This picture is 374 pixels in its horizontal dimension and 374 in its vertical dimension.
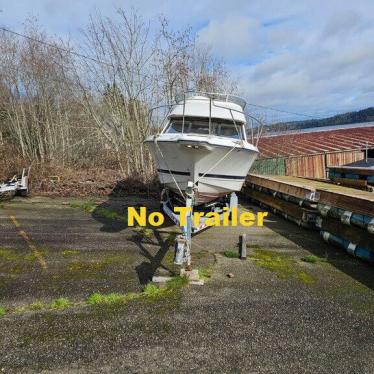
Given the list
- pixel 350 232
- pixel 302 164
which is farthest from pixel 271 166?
pixel 350 232

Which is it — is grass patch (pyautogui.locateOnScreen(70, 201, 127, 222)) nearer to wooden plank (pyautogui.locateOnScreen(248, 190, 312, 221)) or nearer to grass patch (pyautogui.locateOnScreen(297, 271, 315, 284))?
wooden plank (pyautogui.locateOnScreen(248, 190, 312, 221))

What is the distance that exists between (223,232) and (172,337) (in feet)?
15.3

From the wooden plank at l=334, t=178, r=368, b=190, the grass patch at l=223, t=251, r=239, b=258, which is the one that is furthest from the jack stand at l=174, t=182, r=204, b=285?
the wooden plank at l=334, t=178, r=368, b=190

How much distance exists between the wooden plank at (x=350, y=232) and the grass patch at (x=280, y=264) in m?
1.13

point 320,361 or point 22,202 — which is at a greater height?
point 22,202

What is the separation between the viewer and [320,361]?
3.22 metres

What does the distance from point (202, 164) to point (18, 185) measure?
27.4 ft

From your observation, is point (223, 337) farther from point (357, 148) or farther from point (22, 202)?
point (357, 148)

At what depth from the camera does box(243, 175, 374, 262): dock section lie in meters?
5.72

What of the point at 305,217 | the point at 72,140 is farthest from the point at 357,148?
the point at 72,140

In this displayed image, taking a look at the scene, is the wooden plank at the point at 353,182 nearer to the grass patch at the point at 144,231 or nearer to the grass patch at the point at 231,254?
the grass patch at the point at 231,254

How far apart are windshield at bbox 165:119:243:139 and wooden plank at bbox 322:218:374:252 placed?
2.84 metres

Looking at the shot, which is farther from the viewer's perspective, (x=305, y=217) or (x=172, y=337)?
(x=305, y=217)

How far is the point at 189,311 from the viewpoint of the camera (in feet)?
13.6
